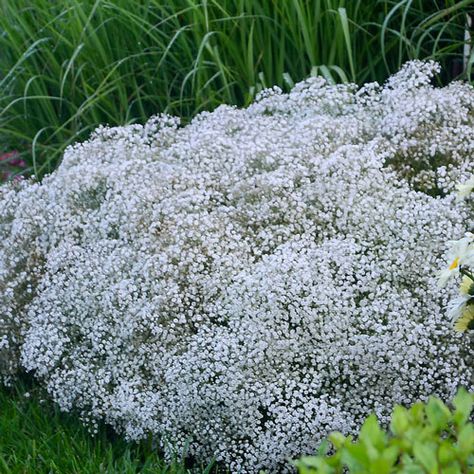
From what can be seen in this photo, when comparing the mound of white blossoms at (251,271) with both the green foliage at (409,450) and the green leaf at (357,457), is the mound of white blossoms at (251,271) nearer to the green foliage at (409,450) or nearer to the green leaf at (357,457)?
the green foliage at (409,450)

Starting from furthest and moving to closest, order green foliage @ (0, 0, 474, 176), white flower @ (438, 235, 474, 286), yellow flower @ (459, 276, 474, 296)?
1. green foliage @ (0, 0, 474, 176)
2. yellow flower @ (459, 276, 474, 296)
3. white flower @ (438, 235, 474, 286)

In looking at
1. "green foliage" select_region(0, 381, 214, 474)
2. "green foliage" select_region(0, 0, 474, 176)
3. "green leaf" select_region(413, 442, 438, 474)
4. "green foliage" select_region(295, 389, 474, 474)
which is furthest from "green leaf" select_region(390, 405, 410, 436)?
"green foliage" select_region(0, 0, 474, 176)

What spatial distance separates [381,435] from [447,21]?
144 inches

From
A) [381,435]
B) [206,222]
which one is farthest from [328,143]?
[381,435]

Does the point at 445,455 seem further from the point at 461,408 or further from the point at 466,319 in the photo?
the point at 466,319

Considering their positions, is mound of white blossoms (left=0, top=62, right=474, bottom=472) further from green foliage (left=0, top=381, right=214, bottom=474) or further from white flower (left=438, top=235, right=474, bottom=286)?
white flower (left=438, top=235, right=474, bottom=286)

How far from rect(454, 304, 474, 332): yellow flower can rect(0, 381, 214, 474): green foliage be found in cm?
105

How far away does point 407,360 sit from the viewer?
10.7ft

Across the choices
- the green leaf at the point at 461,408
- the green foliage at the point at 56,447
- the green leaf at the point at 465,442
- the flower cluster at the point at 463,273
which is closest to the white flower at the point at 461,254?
the flower cluster at the point at 463,273

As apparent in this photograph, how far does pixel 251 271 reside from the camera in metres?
3.61

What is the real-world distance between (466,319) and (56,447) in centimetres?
170

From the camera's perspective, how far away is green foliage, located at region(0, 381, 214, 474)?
11.4 ft

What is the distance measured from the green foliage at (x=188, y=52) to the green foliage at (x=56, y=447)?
1.49 meters

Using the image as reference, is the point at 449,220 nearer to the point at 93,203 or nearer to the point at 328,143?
the point at 328,143
